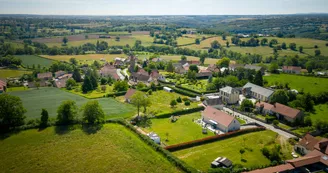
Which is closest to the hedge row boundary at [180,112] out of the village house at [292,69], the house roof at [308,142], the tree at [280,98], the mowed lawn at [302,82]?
the tree at [280,98]

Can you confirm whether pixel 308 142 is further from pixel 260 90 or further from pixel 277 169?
pixel 260 90

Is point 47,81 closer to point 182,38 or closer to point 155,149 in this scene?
point 155,149

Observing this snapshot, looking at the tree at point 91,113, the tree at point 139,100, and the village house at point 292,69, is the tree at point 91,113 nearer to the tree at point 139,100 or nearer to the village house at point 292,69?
the tree at point 139,100

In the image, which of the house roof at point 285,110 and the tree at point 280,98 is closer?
the house roof at point 285,110

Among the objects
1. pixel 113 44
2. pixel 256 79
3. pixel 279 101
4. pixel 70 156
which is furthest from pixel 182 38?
pixel 70 156

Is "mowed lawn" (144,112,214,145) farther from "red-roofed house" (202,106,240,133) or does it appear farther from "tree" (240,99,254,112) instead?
"tree" (240,99,254,112)
